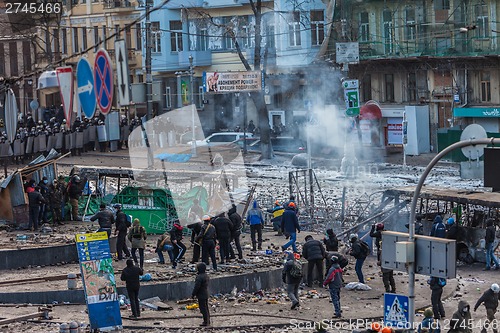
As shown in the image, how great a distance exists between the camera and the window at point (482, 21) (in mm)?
48662

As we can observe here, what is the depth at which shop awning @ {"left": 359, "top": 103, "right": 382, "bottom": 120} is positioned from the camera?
52.2 m

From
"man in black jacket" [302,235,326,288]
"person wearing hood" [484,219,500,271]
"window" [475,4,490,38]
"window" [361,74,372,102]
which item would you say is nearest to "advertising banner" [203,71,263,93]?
"window" [361,74,372,102]

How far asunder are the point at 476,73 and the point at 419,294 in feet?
84.9

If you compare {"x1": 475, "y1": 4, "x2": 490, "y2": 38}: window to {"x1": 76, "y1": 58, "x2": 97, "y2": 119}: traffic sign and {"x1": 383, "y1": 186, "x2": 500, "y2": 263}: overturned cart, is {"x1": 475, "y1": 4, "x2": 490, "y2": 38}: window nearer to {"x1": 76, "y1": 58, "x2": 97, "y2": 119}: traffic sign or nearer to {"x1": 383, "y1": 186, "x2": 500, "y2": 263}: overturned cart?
{"x1": 383, "y1": 186, "x2": 500, "y2": 263}: overturned cart

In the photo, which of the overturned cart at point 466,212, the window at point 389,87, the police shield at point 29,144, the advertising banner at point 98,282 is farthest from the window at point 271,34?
the advertising banner at point 98,282

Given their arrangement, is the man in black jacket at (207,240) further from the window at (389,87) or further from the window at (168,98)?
the window at (168,98)

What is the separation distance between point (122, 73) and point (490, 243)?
505 inches

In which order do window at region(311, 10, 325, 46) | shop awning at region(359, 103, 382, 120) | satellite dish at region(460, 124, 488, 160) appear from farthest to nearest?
1. window at region(311, 10, 325, 46)
2. shop awning at region(359, 103, 382, 120)
3. satellite dish at region(460, 124, 488, 160)

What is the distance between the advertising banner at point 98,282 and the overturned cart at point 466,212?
9944mm

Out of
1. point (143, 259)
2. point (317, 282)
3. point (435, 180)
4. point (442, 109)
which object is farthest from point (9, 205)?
point (442, 109)

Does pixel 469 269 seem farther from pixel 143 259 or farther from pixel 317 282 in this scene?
pixel 143 259

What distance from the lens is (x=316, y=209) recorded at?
109 feet

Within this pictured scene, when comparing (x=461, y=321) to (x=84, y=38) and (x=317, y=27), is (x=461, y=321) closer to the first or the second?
(x=84, y=38)

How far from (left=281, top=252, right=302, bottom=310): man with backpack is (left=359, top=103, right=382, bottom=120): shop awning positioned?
96.4ft
